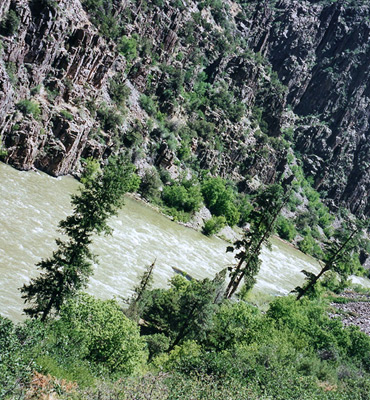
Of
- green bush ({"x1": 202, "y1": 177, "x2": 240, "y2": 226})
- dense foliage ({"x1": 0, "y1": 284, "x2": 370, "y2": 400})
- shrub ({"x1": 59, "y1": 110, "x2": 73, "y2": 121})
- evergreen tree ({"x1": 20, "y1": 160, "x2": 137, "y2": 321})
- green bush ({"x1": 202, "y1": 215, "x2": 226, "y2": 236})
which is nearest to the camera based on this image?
dense foliage ({"x1": 0, "y1": 284, "x2": 370, "y2": 400})

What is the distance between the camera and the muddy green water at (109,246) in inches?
1243

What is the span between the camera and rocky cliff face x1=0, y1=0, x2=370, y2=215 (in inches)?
2418

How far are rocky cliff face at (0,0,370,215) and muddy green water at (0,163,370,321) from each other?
320 inches

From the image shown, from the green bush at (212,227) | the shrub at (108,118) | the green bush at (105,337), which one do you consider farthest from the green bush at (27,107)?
the green bush at (105,337)

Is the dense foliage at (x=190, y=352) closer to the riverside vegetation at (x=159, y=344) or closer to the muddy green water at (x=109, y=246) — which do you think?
the riverside vegetation at (x=159, y=344)

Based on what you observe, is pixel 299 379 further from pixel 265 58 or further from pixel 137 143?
pixel 265 58

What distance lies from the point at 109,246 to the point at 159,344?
21.5 m

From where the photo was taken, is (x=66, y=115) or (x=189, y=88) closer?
(x=66, y=115)

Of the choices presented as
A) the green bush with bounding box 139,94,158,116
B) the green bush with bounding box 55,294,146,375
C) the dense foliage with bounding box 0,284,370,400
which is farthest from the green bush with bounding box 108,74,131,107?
the green bush with bounding box 55,294,146,375

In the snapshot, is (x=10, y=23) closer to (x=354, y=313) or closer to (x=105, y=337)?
(x=105, y=337)

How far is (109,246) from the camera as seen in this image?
4441cm

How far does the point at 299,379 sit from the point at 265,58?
626 ft

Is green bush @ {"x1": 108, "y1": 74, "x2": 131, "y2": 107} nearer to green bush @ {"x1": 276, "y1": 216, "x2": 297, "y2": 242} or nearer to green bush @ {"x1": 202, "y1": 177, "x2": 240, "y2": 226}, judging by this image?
green bush @ {"x1": 202, "y1": 177, "x2": 240, "y2": 226}

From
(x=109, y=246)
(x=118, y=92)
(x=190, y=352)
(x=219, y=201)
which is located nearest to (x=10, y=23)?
(x=118, y=92)
